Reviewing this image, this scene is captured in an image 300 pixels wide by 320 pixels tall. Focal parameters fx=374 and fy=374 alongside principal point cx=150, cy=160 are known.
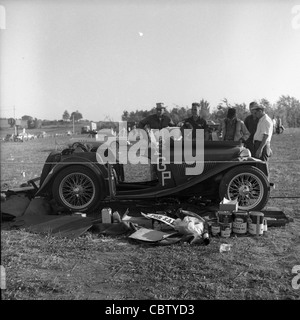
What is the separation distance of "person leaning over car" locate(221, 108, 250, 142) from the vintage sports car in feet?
3.30

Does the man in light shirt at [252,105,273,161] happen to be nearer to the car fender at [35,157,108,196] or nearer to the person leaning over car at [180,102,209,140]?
the person leaning over car at [180,102,209,140]

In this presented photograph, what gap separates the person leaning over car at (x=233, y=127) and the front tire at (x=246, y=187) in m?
1.34

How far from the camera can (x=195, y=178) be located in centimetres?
528

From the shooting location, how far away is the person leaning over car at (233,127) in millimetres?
6410

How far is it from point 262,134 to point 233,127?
50 centimetres

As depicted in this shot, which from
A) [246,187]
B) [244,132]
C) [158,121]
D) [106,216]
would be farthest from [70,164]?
[244,132]

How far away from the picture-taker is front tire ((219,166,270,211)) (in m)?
5.14

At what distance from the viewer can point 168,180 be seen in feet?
17.5

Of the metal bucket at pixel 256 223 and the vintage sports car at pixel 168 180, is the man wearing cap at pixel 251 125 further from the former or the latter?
the metal bucket at pixel 256 223

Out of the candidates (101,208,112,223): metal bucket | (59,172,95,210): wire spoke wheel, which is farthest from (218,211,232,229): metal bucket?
(59,172,95,210): wire spoke wheel

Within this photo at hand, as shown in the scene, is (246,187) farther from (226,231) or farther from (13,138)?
(13,138)
